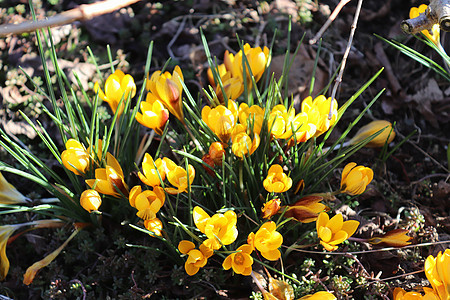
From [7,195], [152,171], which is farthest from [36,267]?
[152,171]

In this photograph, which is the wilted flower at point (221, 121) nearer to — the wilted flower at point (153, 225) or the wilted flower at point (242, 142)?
the wilted flower at point (242, 142)

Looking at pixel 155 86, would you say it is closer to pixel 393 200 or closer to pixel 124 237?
pixel 124 237

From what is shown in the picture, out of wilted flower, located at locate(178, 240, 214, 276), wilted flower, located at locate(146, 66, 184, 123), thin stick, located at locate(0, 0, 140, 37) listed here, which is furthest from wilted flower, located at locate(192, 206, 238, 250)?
thin stick, located at locate(0, 0, 140, 37)

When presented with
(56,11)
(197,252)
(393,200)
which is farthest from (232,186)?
(56,11)

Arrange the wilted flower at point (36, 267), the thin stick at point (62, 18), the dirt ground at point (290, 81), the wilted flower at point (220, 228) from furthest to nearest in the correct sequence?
the dirt ground at point (290, 81), the wilted flower at point (36, 267), the wilted flower at point (220, 228), the thin stick at point (62, 18)

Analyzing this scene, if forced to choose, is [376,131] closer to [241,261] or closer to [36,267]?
[241,261]

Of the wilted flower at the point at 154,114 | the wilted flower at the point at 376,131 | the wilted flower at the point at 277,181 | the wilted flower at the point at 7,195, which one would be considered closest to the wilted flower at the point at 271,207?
the wilted flower at the point at 277,181

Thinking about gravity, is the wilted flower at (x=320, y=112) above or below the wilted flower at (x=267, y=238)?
above
